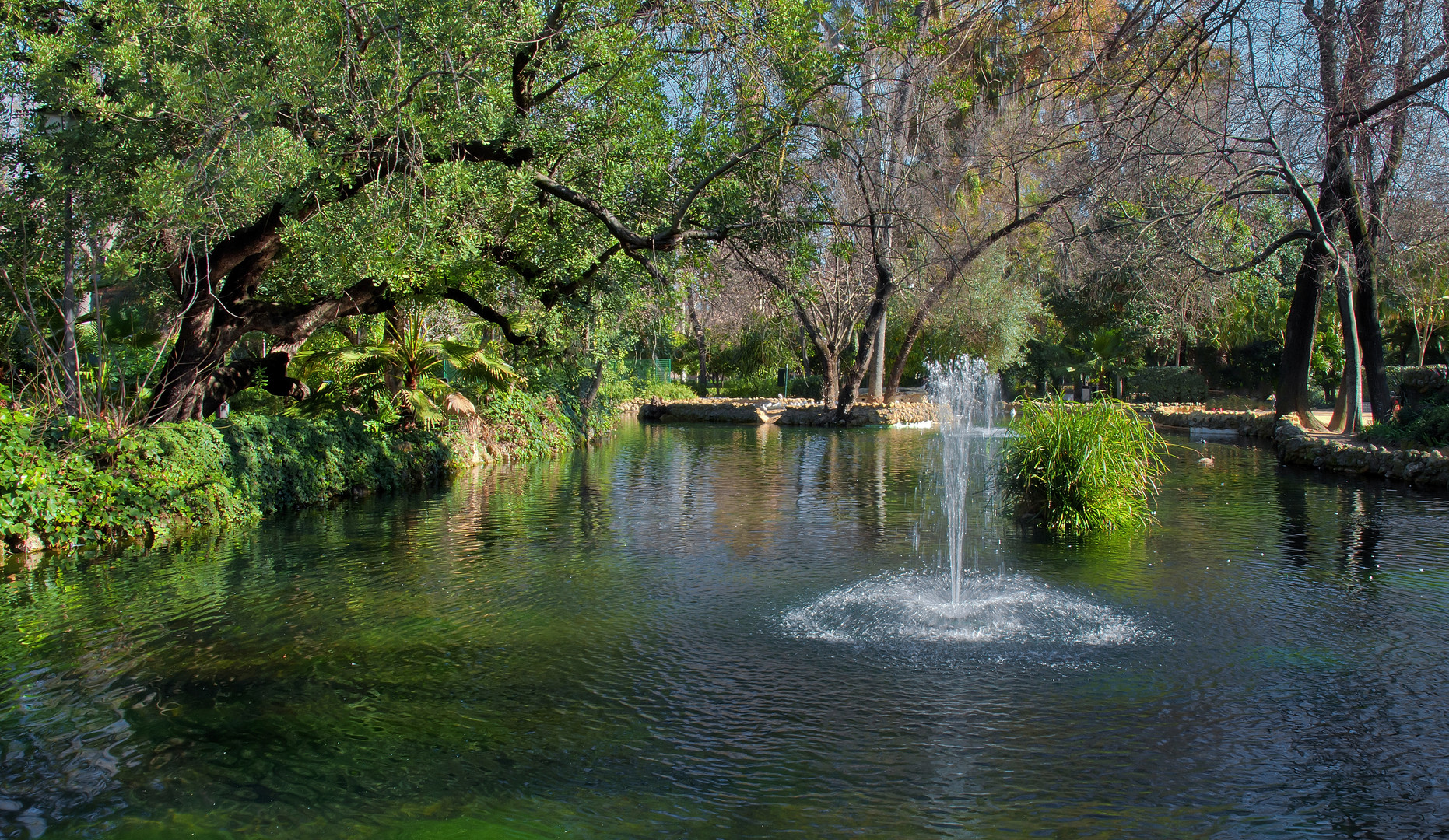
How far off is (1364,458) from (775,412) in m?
16.9

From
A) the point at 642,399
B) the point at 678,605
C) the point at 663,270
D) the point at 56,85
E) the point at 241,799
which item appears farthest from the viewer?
the point at 642,399

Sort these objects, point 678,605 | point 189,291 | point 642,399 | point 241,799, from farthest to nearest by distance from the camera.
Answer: point 642,399 < point 189,291 < point 678,605 < point 241,799

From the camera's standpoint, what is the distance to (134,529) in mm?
Answer: 9352

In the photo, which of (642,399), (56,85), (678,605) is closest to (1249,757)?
(678,605)

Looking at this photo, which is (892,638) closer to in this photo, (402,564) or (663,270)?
(402,564)

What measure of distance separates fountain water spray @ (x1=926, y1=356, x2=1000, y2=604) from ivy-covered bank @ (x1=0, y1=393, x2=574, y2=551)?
7.58m

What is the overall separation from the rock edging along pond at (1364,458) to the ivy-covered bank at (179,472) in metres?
14.2

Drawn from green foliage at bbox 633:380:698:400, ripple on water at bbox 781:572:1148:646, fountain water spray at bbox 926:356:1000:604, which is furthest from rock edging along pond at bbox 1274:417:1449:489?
green foliage at bbox 633:380:698:400

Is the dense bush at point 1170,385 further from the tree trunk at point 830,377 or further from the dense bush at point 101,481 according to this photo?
the dense bush at point 101,481

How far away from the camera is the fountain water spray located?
9297 millimetres

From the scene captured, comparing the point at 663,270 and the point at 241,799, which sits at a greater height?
the point at 663,270

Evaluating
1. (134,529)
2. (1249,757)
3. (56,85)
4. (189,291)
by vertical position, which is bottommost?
(1249,757)

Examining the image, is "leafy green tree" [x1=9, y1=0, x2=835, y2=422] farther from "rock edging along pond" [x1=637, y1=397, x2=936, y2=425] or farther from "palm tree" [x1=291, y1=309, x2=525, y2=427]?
"rock edging along pond" [x1=637, y1=397, x2=936, y2=425]

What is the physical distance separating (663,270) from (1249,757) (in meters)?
8.90
